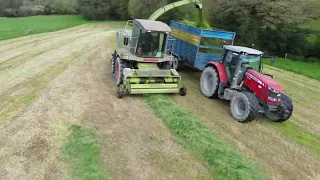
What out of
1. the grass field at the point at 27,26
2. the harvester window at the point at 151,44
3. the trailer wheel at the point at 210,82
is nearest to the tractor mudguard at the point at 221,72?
the trailer wheel at the point at 210,82

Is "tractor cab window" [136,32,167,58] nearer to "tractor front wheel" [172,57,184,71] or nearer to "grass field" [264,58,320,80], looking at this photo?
"tractor front wheel" [172,57,184,71]

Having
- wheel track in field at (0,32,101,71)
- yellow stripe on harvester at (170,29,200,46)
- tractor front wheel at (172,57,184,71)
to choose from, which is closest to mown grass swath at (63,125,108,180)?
yellow stripe on harvester at (170,29,200,46)

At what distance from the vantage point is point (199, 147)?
23.5 ft

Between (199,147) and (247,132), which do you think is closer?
(199,147)

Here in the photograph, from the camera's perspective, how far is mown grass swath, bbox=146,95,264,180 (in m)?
6.28

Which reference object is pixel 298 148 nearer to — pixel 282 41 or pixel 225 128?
pixel 225 128

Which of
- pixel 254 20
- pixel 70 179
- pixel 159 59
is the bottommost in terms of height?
pixel 70 179

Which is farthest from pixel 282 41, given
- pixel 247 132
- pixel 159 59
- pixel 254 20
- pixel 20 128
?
pixel 20 128

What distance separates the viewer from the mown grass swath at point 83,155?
19.4 feet

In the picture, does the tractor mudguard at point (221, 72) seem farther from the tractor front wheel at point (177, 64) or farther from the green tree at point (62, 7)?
the green tree at point (62, 7)

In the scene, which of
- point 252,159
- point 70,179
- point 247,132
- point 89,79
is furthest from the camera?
point 89,79

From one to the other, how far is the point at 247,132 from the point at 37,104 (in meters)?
6.38

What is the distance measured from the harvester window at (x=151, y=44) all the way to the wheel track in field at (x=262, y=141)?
1973mm

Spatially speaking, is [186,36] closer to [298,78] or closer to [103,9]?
[298,78]
